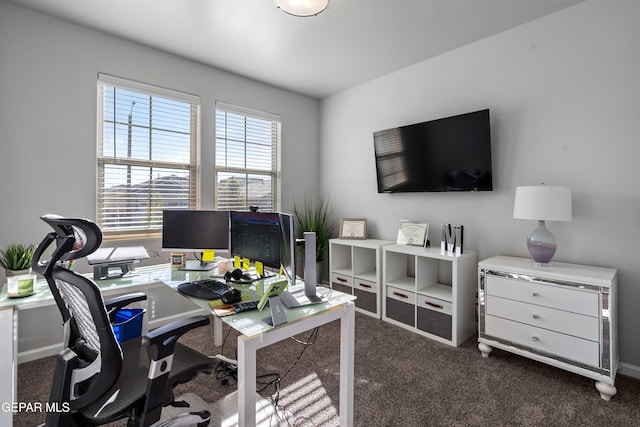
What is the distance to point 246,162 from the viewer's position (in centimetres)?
386

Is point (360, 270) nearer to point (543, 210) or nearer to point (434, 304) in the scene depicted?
point (434, 304)

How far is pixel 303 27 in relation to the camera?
2.69 m

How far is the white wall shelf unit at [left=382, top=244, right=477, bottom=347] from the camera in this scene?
109 inches

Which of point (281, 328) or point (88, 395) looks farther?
point (281, 328)

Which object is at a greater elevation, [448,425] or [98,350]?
[98,350]

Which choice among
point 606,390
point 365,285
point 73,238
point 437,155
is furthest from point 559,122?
point 73,238

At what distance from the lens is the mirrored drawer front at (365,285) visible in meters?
3.44

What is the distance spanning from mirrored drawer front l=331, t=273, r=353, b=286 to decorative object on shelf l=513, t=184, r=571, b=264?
1862 millimetres

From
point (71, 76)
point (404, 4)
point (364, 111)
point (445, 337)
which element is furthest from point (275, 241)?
point (364, 111)

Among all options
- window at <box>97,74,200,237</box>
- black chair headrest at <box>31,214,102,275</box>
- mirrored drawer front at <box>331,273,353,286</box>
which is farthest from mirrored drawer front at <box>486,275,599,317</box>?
window at <box>97,74,200,237</box>

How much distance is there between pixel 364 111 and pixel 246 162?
163 centimetres

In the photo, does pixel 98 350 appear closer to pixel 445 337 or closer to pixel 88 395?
pixel 88 395

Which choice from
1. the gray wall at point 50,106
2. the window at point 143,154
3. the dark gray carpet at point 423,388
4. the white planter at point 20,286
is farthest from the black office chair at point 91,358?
the window at point 143,154

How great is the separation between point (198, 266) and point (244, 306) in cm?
115
